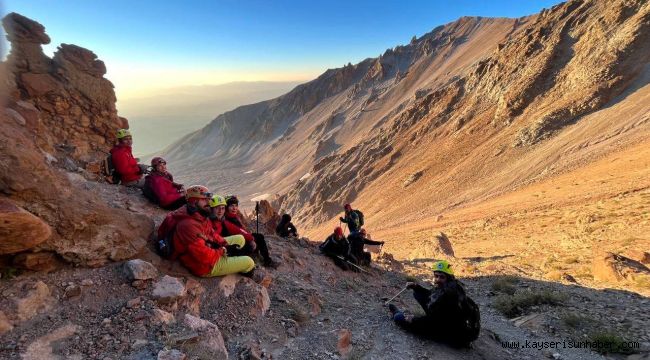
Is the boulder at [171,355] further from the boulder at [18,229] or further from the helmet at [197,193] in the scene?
the helmet at [197,193]

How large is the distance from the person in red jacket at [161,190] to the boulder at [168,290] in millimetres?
3329

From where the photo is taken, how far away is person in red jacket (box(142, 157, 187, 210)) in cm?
835

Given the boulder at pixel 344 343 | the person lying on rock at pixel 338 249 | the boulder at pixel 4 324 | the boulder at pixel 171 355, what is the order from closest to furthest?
the boulder at pixel 4 324, the boulder at pixel 171 355, the boulder at pixel 344 343, the person lying on rock at pixel 338 249

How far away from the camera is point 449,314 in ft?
19.5

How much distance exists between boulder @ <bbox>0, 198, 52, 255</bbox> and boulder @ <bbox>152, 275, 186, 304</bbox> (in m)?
1.43

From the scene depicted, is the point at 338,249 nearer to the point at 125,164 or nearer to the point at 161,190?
the point at 161,190

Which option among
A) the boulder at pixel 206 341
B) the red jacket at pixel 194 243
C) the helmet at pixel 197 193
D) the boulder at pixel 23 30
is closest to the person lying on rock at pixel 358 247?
the red jacket at pixel 194 243

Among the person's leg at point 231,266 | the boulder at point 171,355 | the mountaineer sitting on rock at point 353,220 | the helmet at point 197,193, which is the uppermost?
the helmet at point 197,193

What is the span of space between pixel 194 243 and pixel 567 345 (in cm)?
654

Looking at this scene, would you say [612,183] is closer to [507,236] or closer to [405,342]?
[507,236]

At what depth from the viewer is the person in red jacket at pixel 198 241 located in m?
5.55

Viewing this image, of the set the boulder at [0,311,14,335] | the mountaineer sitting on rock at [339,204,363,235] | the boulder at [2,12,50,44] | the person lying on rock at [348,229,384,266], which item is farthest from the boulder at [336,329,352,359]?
the boulder at [2,12,50,44]

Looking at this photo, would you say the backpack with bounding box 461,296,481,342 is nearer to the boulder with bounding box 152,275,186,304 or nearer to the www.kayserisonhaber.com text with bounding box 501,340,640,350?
the www.kayserisonhaber.com text with bounding box 501,340,640,350

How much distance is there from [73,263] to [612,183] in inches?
875
